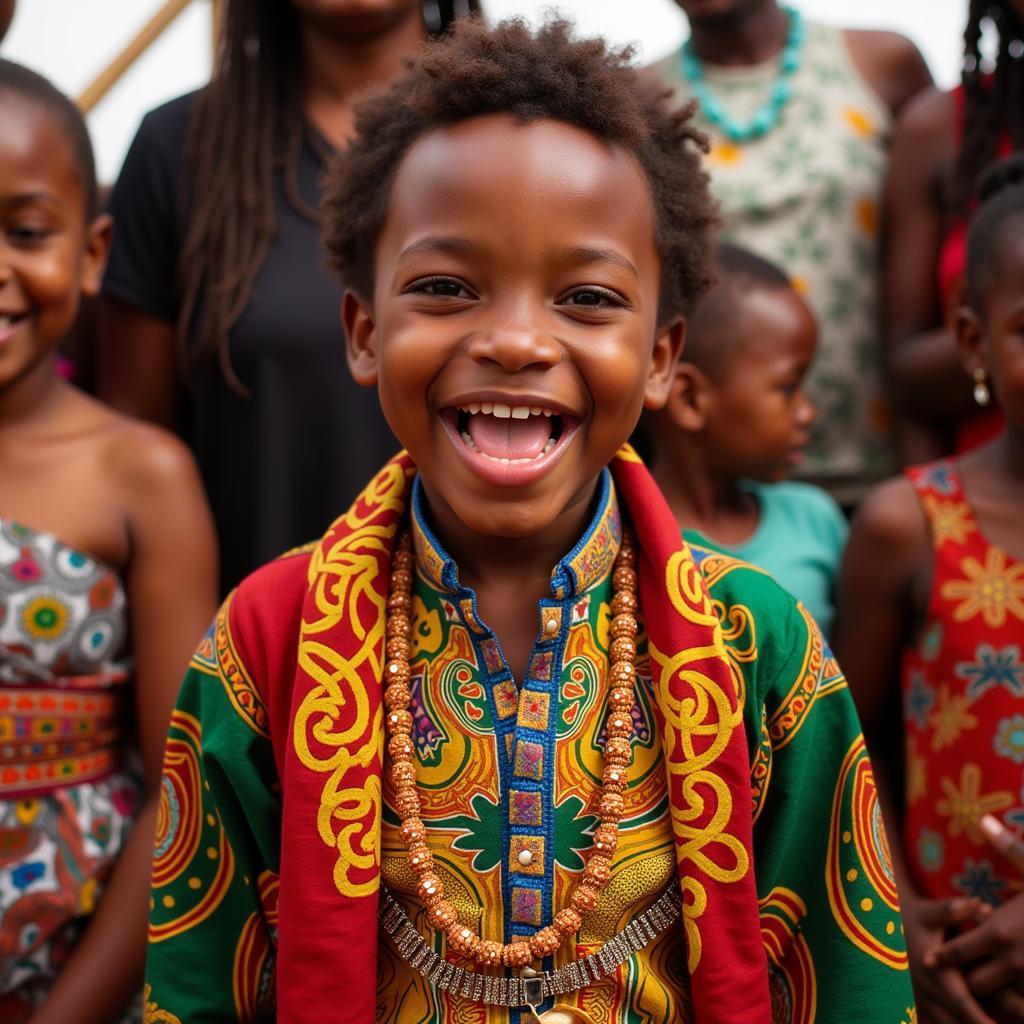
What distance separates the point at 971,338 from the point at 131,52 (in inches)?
93.2

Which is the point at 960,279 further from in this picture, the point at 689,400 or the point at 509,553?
the point at 509,553

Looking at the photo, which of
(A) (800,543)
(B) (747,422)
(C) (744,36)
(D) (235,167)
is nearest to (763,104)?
(C) (744,36)

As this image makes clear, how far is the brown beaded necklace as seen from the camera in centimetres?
155

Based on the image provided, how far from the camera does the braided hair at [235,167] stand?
2.45 meters

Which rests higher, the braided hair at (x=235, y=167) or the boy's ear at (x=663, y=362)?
the braided hair at (x=235, y=167)

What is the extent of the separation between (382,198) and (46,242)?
2.56 feet

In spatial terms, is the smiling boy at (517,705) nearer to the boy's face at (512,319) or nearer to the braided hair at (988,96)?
the boy's face at (512,319)

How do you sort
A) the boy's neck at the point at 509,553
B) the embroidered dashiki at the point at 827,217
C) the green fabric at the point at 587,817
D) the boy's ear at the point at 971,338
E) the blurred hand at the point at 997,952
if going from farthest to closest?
the embroidered dashiki at the point at 827,217 < the boy's ear at the point at 971,338 < the blurred hand at the point at 997,952 < the boy's neck at the point at 509,553 < the green fabric at the point at 587,817

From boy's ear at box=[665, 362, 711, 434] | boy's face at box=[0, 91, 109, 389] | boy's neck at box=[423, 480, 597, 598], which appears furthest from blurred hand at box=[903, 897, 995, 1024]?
boy's face at box=[0, 91, 109, 389]

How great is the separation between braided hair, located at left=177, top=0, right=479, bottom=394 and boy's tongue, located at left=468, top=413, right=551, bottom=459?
0.96 metres

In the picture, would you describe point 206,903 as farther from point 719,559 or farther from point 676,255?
point 676,255

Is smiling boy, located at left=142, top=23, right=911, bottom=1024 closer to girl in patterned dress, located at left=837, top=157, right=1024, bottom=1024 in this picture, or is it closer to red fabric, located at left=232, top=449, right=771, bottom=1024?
red fabric, located at left=232, top=449, right=771, bottom=1024

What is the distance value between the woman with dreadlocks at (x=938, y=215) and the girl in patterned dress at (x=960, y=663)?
0.84 feet

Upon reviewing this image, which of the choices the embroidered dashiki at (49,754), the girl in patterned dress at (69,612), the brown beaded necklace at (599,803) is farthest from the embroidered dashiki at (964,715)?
the embroidered dashiki at (49,754)
